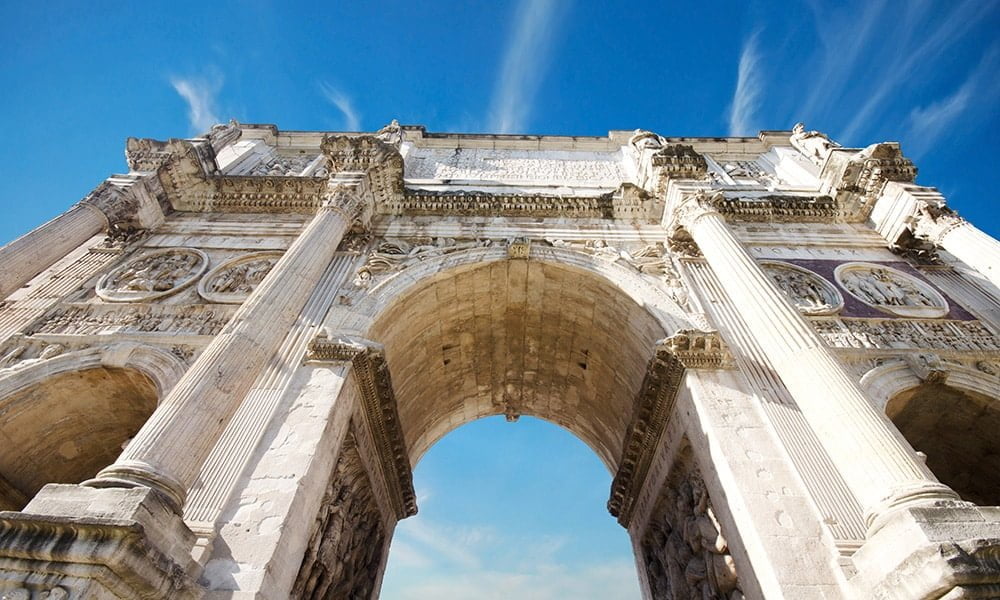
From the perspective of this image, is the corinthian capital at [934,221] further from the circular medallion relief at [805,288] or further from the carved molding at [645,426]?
the carved molding at [645,426]

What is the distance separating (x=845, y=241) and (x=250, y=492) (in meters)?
12.5

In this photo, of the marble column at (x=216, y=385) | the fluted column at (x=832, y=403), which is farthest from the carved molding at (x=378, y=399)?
the fluted column at (x=832, y=403)

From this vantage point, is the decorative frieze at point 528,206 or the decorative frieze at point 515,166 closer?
the decorative frieze at point 528,206

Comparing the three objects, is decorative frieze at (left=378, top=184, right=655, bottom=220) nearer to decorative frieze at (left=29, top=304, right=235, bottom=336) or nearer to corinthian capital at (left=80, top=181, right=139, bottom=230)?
decorative frieze at (left=29, top=304, right=235, bottom=336)

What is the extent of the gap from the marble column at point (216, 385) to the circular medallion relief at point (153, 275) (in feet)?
9.02

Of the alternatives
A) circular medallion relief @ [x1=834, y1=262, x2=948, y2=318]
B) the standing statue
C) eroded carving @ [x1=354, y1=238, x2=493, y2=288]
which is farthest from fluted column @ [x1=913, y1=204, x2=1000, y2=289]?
eroded carving @ [x1=354, y1=238, x2=493, y2=288]

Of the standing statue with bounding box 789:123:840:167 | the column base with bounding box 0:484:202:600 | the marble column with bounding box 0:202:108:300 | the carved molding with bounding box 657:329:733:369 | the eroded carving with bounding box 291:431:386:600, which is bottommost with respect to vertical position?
the column base with bounding box 0:484:202:600

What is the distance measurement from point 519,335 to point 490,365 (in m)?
1.24

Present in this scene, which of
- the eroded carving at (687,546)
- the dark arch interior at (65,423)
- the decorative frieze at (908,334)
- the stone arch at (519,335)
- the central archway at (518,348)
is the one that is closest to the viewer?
the eroded carving at (687,546)

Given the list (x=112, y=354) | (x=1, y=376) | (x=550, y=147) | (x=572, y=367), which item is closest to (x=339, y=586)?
(x=112, y=354)

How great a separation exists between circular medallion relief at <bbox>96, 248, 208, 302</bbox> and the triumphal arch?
0.22 feet

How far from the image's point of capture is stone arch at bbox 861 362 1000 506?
24.3ft

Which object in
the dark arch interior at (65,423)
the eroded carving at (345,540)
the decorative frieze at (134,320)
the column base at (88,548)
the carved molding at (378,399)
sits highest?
the decorative frieze at (134,320)

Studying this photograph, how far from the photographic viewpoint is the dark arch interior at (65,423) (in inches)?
289
